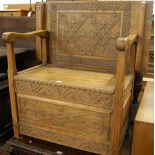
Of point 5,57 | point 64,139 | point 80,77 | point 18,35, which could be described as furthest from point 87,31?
point 64,139

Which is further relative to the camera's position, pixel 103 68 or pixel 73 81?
pixel 103 68

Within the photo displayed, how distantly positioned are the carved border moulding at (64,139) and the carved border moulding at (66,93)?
0.20 meters

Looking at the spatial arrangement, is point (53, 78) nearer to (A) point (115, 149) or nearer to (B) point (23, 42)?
(A) point (115, 149)

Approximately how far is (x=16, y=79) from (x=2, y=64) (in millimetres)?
284

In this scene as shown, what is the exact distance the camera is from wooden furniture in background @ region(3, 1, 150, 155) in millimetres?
1056

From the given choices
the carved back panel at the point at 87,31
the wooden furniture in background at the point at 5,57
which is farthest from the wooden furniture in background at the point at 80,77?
the wooden furniture in background at the point at 5,57

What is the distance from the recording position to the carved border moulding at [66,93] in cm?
104

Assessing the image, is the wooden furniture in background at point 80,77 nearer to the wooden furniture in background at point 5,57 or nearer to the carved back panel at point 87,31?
the carved back panel at point 87,31

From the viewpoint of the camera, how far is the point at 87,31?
4.58 ft

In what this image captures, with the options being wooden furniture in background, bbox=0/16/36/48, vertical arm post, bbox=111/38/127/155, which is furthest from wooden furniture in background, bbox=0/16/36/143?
vertical arm post, bbox=111/38/127/155

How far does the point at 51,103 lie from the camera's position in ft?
3.79

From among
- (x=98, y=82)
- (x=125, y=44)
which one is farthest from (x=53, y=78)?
(x=125, y=44)

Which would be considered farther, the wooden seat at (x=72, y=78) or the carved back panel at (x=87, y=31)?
the carved back panel at (x=87, y=31)

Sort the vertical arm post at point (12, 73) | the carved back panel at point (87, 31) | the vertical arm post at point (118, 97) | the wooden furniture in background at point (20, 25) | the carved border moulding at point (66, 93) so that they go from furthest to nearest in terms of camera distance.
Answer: the wooden furniture in background at point (20, 25) < the carved back panel at point (87, 31) < the vertical arm post at point (12, 73) < the carved border moulding at point (66, 93) < the vertical arm post at point (118, 97)
